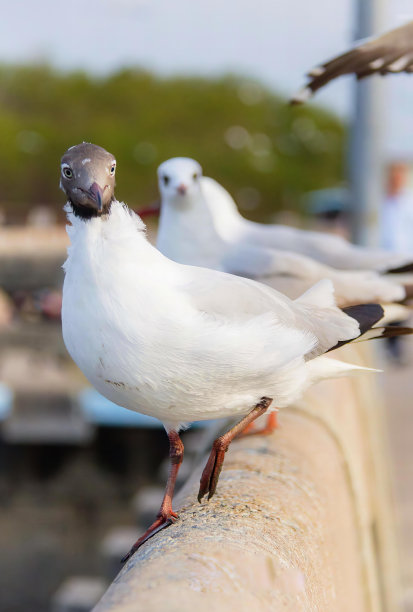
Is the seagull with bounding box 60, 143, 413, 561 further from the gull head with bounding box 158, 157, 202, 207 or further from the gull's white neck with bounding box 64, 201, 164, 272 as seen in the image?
the gull head with bounding box 158, 157, 202, 207

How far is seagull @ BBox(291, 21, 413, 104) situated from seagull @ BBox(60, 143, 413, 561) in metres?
0.71

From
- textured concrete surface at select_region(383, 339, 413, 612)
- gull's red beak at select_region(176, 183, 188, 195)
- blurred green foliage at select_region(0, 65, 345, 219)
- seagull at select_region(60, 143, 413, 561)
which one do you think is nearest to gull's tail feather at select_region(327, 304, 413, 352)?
seagull at select_region(60, 143, 413, 561)

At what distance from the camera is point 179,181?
293cm

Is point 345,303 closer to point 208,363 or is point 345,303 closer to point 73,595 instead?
point 208,363

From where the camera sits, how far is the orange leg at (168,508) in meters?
2.04

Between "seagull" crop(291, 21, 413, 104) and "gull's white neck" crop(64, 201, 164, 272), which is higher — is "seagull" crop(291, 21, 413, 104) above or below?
above

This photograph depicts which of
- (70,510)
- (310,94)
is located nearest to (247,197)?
(70,510)

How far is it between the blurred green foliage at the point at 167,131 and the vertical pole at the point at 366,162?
4372 cm

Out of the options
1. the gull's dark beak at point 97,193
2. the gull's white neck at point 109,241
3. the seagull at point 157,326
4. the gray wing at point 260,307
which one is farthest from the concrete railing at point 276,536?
the gull's dark beak at point 97,193

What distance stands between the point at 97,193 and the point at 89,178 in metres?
0.03

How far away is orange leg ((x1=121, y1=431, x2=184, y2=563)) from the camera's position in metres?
2.04

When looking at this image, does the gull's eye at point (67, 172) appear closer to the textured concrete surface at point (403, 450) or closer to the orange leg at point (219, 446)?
the orange leg at point (219, 446)

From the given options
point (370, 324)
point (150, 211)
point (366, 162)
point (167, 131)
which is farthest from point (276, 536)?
point (167, 131)

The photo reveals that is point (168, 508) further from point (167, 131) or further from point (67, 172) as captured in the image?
point (167, 131)
